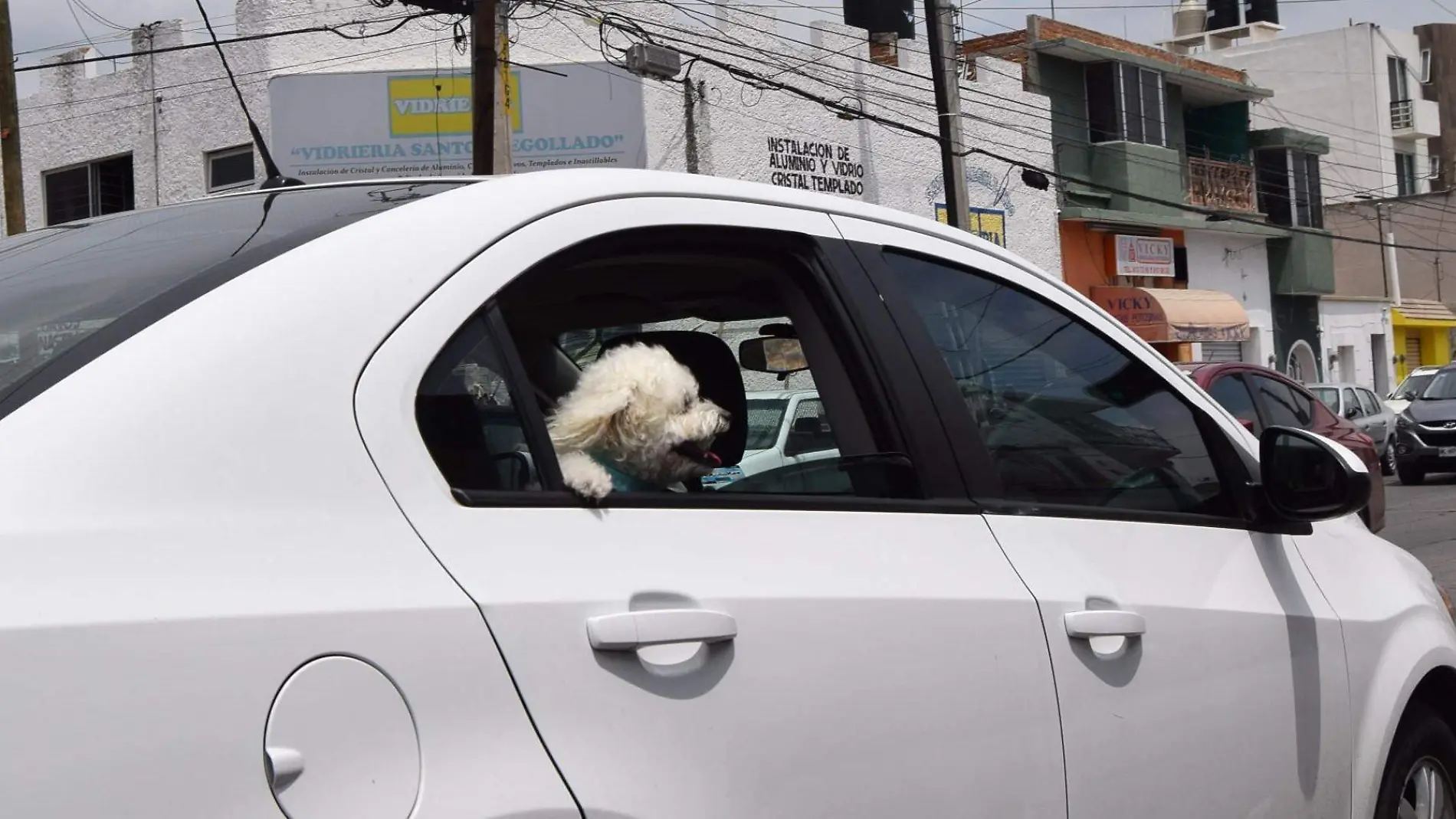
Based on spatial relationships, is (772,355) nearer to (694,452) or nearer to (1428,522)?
(694,452)

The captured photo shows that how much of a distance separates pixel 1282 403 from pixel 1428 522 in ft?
15.7

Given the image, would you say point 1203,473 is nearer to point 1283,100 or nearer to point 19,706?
point 19,706

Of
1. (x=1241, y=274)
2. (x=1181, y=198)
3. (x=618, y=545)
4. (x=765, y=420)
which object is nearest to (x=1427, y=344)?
(x=1241, y=274)

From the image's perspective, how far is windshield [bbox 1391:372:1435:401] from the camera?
2123 centimetres

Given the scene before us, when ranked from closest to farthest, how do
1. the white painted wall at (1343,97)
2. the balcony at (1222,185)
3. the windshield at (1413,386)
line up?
1. the windshield at (1413,386)
2. the balcony at (1222,185)
3. the white painted wall at (1343,97)

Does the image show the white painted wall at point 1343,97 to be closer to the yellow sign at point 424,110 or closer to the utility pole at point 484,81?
the yellow sign at point 424,110

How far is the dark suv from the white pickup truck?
18.5 m

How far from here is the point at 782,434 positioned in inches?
108

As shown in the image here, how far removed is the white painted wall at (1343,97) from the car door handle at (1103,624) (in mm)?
47753

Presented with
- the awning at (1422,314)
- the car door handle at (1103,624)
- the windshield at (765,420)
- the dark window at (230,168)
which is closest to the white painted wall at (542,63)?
the dark window at (230,168)

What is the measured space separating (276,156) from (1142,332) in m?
17.4

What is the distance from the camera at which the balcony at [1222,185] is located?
33094 mm

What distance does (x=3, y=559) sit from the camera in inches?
54.6

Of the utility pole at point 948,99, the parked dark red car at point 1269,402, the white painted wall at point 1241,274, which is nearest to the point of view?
the parked dark red car at point 1269,402
